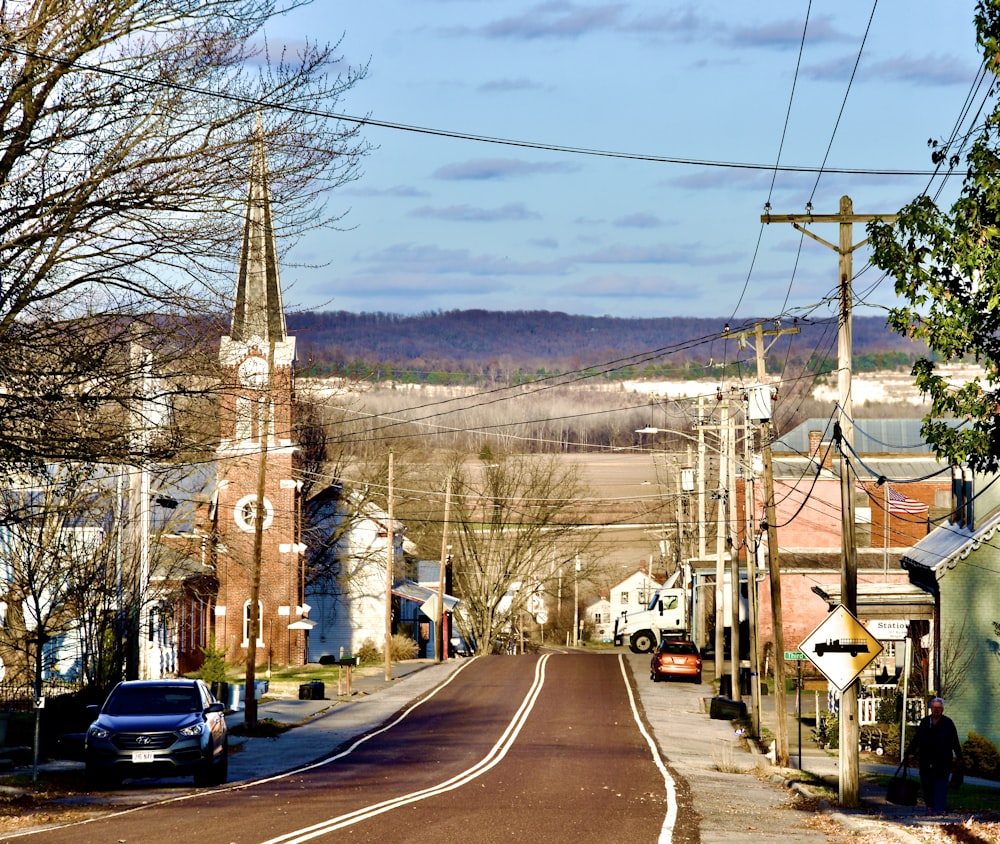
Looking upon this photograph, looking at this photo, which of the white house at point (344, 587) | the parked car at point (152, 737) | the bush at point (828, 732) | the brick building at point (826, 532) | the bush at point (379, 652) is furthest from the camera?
the white house at point (344, 587)

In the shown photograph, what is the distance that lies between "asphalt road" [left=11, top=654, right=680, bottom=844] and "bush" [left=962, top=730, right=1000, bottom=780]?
6.39m

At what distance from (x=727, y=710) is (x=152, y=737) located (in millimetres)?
21466

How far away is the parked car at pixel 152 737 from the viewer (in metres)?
20.4

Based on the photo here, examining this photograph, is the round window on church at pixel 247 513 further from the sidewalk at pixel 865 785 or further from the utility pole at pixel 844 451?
the utility pole at pixel 844 451

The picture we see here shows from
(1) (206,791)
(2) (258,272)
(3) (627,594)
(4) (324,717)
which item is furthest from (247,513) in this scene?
(3) (627,594)

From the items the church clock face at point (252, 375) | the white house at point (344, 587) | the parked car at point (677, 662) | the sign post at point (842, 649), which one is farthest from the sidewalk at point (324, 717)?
the sign post at point (842, 649)

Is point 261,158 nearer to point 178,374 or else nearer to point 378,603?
point 178,374

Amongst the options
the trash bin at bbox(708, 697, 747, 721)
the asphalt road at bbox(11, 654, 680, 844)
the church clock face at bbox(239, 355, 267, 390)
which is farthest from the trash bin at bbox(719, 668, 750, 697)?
the church clock face at bbox(239, 355, 267, 390)

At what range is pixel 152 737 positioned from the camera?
2042 cm

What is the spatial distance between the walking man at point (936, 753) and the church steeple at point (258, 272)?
10.1 metres

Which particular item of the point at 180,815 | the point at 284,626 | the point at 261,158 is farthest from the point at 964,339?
the point at 284,626

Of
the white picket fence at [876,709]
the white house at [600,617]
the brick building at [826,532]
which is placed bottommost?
the white house at [600,617]

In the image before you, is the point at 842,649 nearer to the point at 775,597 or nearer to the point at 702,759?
the point at 702,759

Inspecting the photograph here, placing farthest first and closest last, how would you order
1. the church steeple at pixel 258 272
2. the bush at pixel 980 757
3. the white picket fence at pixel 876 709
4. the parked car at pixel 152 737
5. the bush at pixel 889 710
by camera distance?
the bush at pixel 889 710
the white picket fence at pixel 876 709
the bush at pixel 980 757
the parked car at pixel 152 737
the church steeple at pixel 258 272
